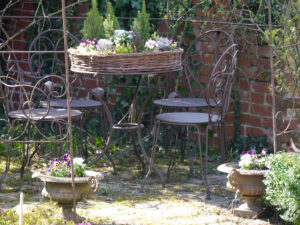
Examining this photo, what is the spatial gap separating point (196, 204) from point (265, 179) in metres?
0.74

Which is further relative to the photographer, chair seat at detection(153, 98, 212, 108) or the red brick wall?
the red brick wall

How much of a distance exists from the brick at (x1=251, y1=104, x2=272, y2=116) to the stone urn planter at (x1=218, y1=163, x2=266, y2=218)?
1.74 m

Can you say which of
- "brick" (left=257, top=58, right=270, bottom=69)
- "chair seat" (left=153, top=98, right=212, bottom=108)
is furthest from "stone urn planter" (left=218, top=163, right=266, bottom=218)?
"brick" (left=257, top=58, right=270, bottom=69)

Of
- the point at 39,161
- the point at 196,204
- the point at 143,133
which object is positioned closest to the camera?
the point at 196,204

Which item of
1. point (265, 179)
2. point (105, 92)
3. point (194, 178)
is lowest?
point (194, 178)

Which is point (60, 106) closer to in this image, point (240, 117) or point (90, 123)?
point (90, 123)

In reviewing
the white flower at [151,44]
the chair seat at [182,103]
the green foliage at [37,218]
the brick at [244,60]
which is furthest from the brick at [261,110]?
the green foliage at [37,218]

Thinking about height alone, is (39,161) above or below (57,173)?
below

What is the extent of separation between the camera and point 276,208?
12.2 ft

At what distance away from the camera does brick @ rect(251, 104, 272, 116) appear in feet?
18.2

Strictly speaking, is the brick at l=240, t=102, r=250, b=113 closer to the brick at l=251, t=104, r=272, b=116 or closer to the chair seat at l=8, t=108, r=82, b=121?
the brick at l=251, t=104, r=272, b=116

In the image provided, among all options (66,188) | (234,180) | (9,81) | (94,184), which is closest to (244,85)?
(234,180)

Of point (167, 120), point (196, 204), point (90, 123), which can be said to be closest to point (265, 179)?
point (196, 204)

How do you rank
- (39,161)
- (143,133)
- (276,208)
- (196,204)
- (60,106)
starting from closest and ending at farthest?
(276,208)
(196,204)
(60,106)
(39,161)
(143,133)
